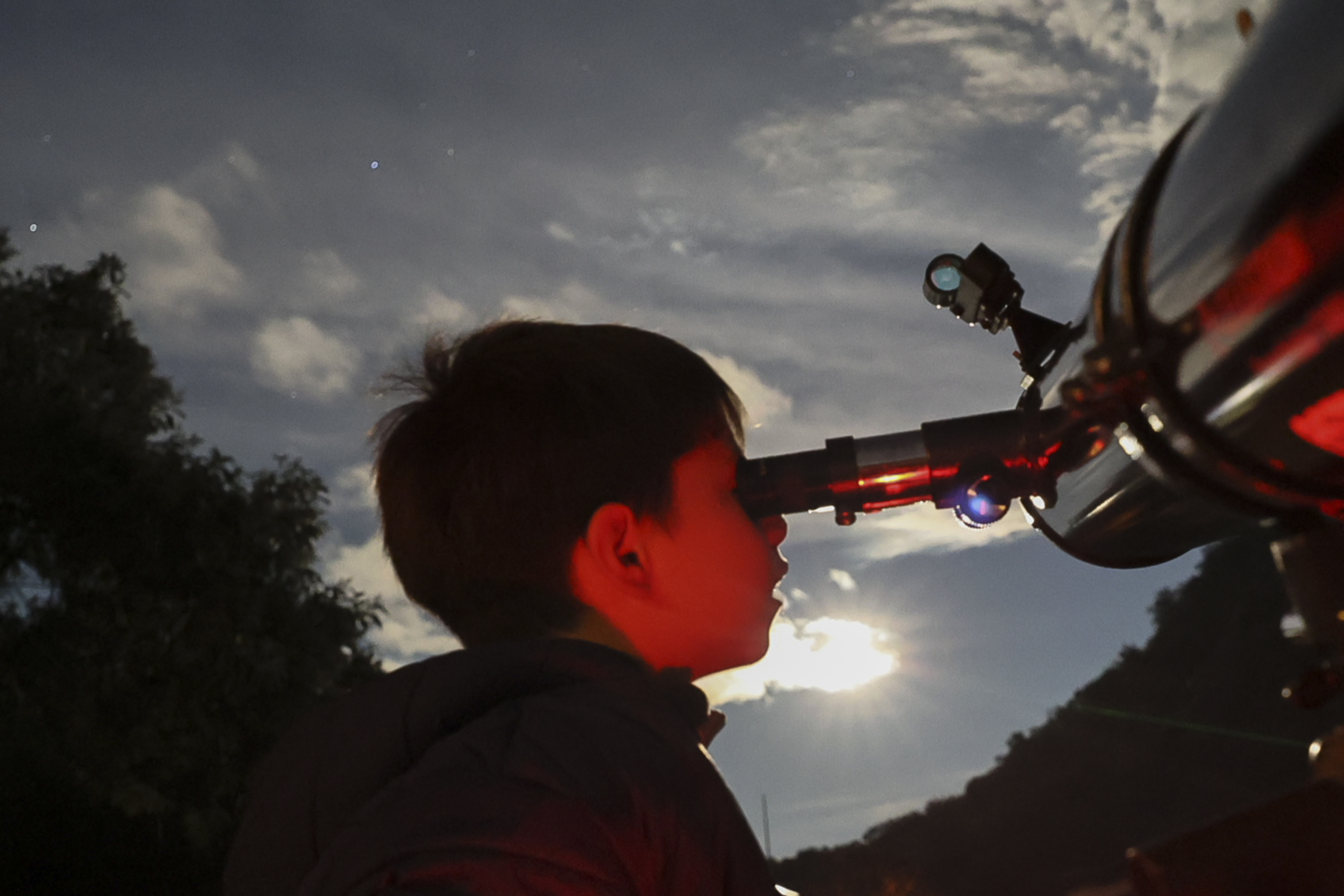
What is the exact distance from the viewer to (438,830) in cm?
108

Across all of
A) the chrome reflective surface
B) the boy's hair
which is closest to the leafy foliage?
the boy's hair

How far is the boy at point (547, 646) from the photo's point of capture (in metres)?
1.13

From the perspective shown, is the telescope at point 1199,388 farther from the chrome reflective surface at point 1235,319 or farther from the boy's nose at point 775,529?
the boy's nose at point 775,529

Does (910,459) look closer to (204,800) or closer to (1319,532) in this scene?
(1319,532)

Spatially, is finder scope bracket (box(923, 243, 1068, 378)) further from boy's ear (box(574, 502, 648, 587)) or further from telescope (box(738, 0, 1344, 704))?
boy's ear (box(574, 502, 648, 587))

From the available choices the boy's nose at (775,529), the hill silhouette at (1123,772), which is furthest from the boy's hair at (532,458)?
the hill silhouette at (1123,772)

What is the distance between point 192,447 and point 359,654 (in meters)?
3.38

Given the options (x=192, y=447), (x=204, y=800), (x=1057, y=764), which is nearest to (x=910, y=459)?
(x=204, y=800)

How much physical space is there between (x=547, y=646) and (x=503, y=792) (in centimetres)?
31

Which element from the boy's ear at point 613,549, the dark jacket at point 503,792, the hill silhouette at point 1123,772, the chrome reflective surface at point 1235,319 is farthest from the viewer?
the hill silhouette at point 1123,772

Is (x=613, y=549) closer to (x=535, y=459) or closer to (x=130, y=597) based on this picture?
(x=535, y=459)

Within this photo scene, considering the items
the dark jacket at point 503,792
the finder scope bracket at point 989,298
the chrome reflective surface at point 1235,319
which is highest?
the finder scope bracket at point 989,298

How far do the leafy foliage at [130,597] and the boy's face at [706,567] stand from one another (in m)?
10.00

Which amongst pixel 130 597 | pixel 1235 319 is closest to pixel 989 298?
pixel 1235 319
